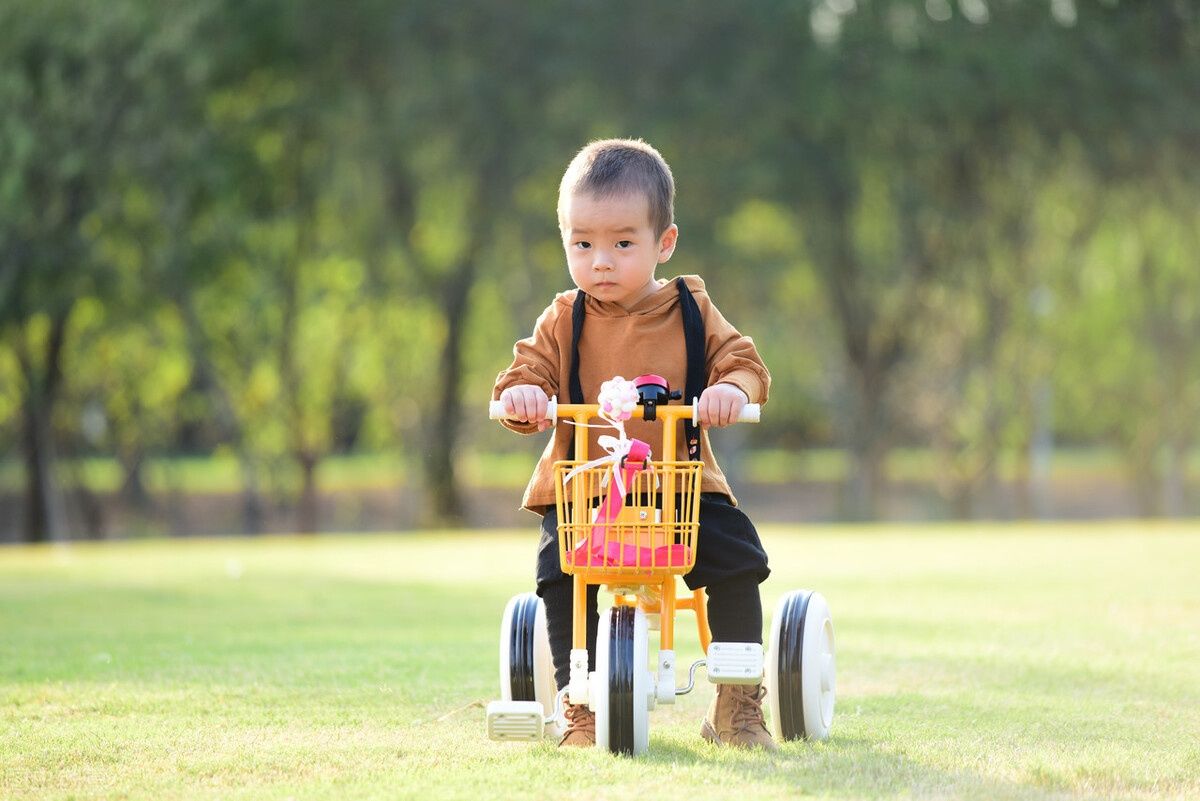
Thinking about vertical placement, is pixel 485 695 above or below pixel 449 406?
below

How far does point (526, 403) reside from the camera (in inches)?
185

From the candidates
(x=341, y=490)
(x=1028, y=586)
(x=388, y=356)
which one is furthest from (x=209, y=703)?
(x=341, y=490)

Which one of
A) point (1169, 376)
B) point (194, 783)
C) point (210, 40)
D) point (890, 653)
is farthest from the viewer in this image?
point (1169, 376)

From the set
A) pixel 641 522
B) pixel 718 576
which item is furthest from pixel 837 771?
pixel 641 522

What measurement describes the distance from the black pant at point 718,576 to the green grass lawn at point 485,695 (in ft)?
1.21

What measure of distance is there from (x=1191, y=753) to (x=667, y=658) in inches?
60.6

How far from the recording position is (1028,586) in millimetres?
11305

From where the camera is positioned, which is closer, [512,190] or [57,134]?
[57,134]

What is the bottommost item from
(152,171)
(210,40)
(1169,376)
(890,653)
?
(890,653)

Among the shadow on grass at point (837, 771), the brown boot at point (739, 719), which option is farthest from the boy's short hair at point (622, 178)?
the shadow on grass at point (837, 771)

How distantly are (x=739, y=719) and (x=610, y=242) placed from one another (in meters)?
1.46

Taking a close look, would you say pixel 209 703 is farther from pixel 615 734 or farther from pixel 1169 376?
pixel 1169 376

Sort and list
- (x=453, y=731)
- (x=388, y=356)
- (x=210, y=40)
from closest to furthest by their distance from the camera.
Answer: (x=453, y=731), (x=210, y=40), (x=388, y=356)

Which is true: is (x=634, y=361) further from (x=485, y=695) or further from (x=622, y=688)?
(x=485, y=695)
